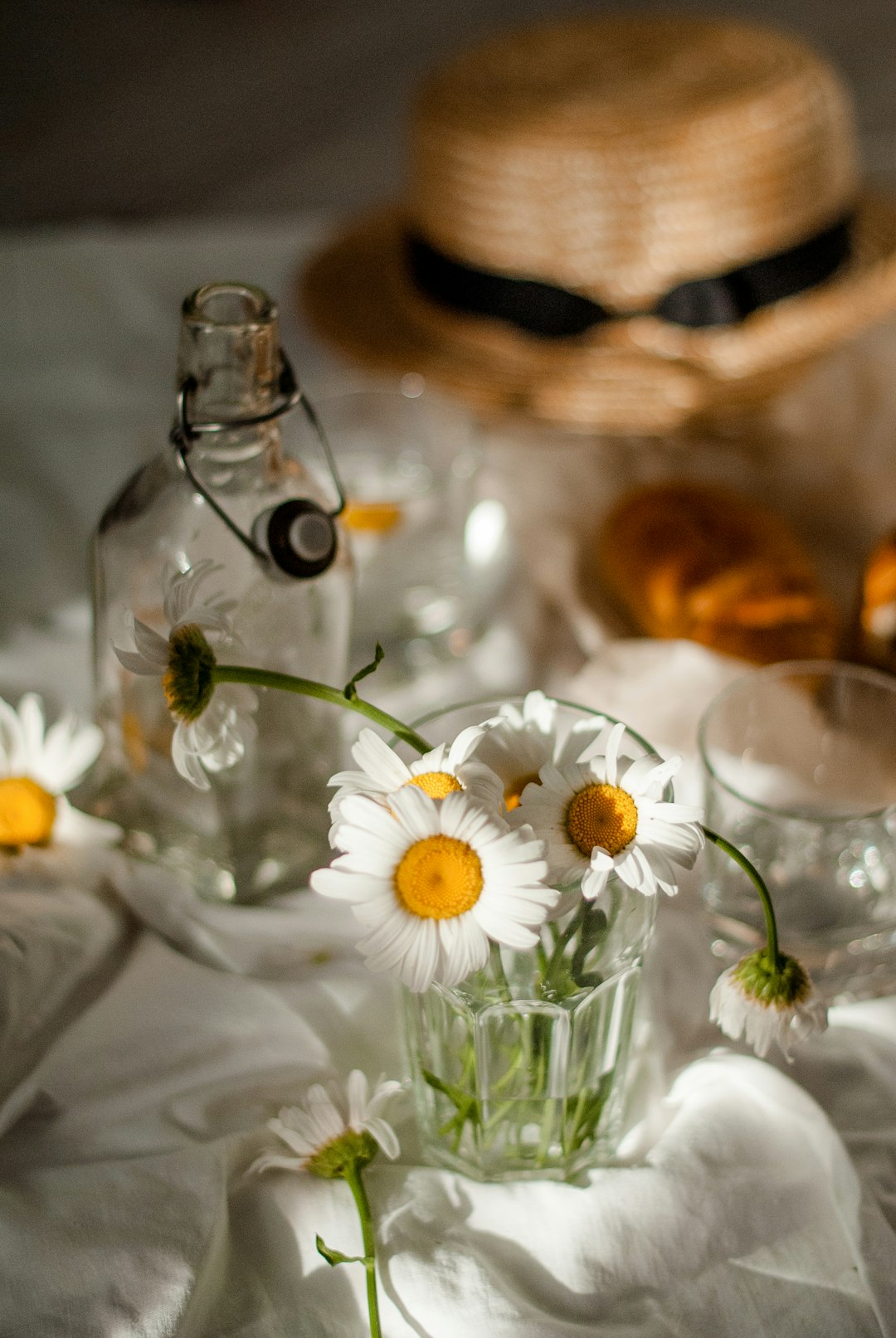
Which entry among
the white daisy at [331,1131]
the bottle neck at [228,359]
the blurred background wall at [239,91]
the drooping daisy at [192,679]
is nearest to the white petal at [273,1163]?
the white daisy at [331,1131]

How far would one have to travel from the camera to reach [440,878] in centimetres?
29

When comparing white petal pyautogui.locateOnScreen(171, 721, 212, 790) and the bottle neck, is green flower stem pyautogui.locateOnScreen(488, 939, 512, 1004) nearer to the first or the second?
white petal pyautogui.locateOnScreen(171, 721, 212, 790)

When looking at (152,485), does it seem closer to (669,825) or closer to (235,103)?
(669,825)

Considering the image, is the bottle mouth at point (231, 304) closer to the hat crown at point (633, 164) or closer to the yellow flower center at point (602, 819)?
the yellow flower center at point (602, 819)

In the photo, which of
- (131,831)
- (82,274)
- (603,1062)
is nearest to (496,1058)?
(603,1062)

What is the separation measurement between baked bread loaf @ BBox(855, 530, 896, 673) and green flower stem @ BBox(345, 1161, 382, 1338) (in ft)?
1.01

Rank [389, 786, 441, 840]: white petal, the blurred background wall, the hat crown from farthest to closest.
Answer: the blurred background wall, the hat crown, [389, 786, 441, 840]: white petal

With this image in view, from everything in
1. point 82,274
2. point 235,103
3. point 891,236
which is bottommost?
point 235,103

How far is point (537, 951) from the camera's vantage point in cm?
34

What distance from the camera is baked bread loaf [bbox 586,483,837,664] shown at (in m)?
0.56

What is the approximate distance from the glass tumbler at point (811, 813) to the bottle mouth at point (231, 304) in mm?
200

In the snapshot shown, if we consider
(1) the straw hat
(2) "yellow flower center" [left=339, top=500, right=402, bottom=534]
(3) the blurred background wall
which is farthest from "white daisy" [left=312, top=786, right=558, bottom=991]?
(3) the blurred background wall

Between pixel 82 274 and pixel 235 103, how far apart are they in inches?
41.2

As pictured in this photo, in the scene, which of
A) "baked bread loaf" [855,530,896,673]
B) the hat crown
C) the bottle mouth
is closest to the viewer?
the bottle mouth
